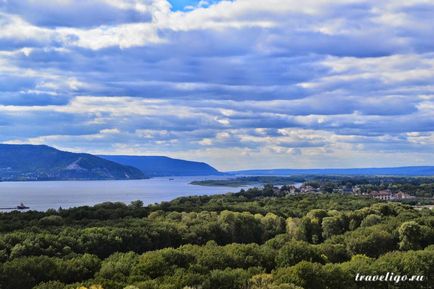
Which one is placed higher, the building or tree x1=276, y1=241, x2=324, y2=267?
tree x1=276, y1=241, x2=324, y2=267

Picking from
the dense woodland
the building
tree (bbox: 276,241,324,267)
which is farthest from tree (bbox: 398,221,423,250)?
the building

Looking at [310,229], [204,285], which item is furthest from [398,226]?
[204,285]

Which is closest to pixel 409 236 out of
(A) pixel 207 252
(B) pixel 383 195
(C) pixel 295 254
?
(C) pixel 295 254

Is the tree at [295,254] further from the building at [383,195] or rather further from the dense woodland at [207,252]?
the building at [383,195]

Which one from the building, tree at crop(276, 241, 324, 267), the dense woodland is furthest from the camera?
the building

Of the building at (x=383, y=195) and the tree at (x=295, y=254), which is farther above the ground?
the tree at (x=295, y=254)

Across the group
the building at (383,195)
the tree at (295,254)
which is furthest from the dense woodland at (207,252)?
the building at (383,195)

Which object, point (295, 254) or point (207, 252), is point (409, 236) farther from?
point (207, 252)

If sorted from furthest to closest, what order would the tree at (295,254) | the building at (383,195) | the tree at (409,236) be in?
1. the building at (383,195)
2. the tree at (409,236)
3. the tree at (295,254)

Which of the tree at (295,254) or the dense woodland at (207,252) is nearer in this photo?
the dense woodland at (207,252)

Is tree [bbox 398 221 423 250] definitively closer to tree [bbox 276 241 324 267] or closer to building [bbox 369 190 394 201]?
tree [bbox 276 241 324 267]
